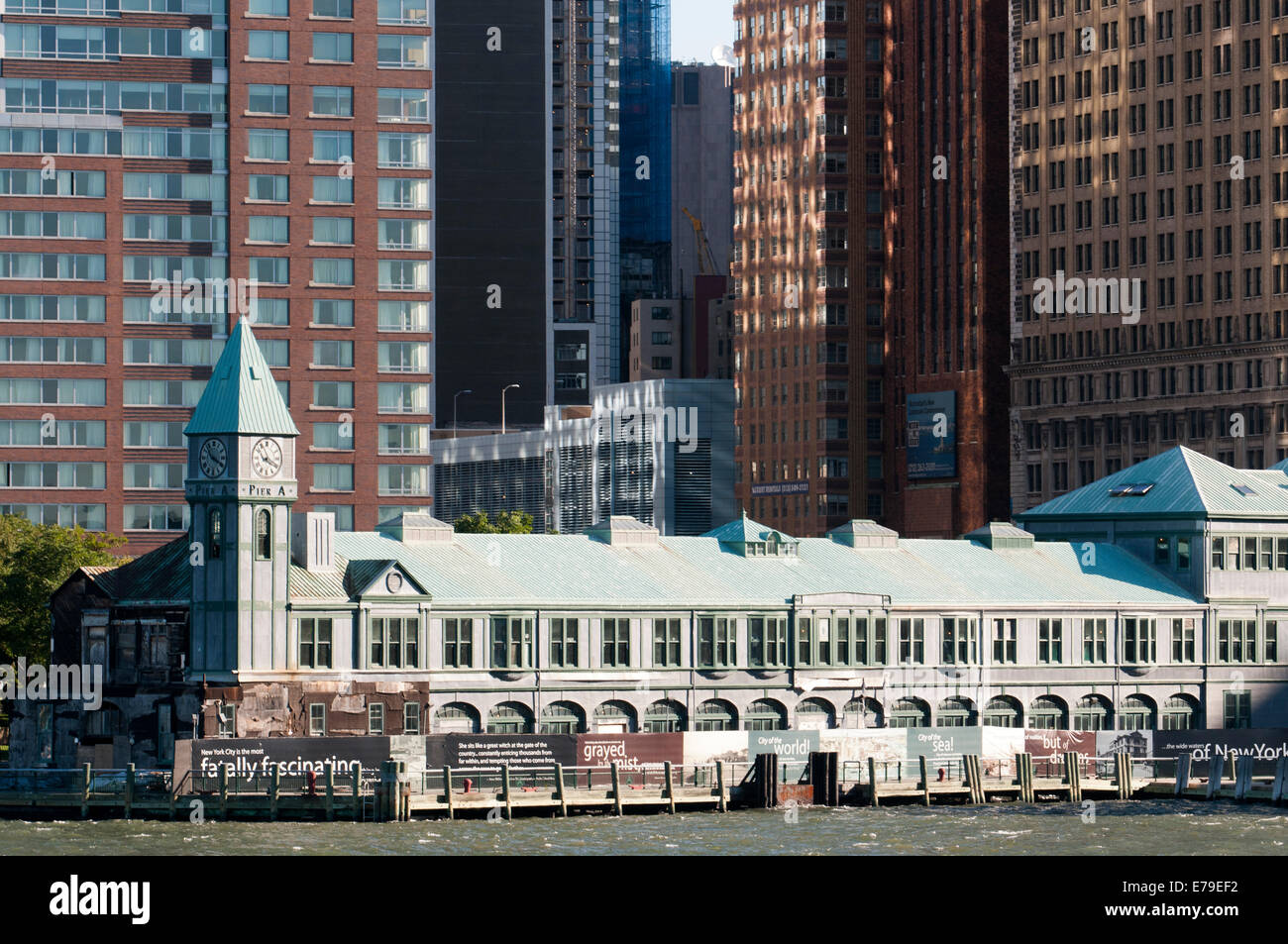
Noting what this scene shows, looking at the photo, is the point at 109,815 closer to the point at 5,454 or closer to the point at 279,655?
the point at 279,655

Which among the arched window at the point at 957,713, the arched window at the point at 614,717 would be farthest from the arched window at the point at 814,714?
the arched window at the point at 614,717

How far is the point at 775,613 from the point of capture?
12781cm

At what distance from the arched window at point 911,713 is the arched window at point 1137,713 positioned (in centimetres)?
1158

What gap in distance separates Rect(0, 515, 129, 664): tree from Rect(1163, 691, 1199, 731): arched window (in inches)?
2233

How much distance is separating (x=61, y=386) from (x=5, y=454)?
577cm

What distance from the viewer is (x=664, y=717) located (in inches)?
4865

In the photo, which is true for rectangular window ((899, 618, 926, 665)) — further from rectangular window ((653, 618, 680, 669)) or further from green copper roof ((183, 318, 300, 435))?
green copper roof ((183, 318, 300, 435))

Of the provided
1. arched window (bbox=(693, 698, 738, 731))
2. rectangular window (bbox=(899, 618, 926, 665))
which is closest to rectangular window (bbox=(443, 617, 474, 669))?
arched window (bbox=(693, 698, 738, 731))

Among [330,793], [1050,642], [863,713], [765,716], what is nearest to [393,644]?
[330,793]

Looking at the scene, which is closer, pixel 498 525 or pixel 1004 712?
pixel 1004 712

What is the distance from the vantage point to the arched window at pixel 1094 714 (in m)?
133

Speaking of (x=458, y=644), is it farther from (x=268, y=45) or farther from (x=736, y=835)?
(x=268, y=45)

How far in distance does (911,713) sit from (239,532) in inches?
1442

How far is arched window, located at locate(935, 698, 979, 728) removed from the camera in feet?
426
